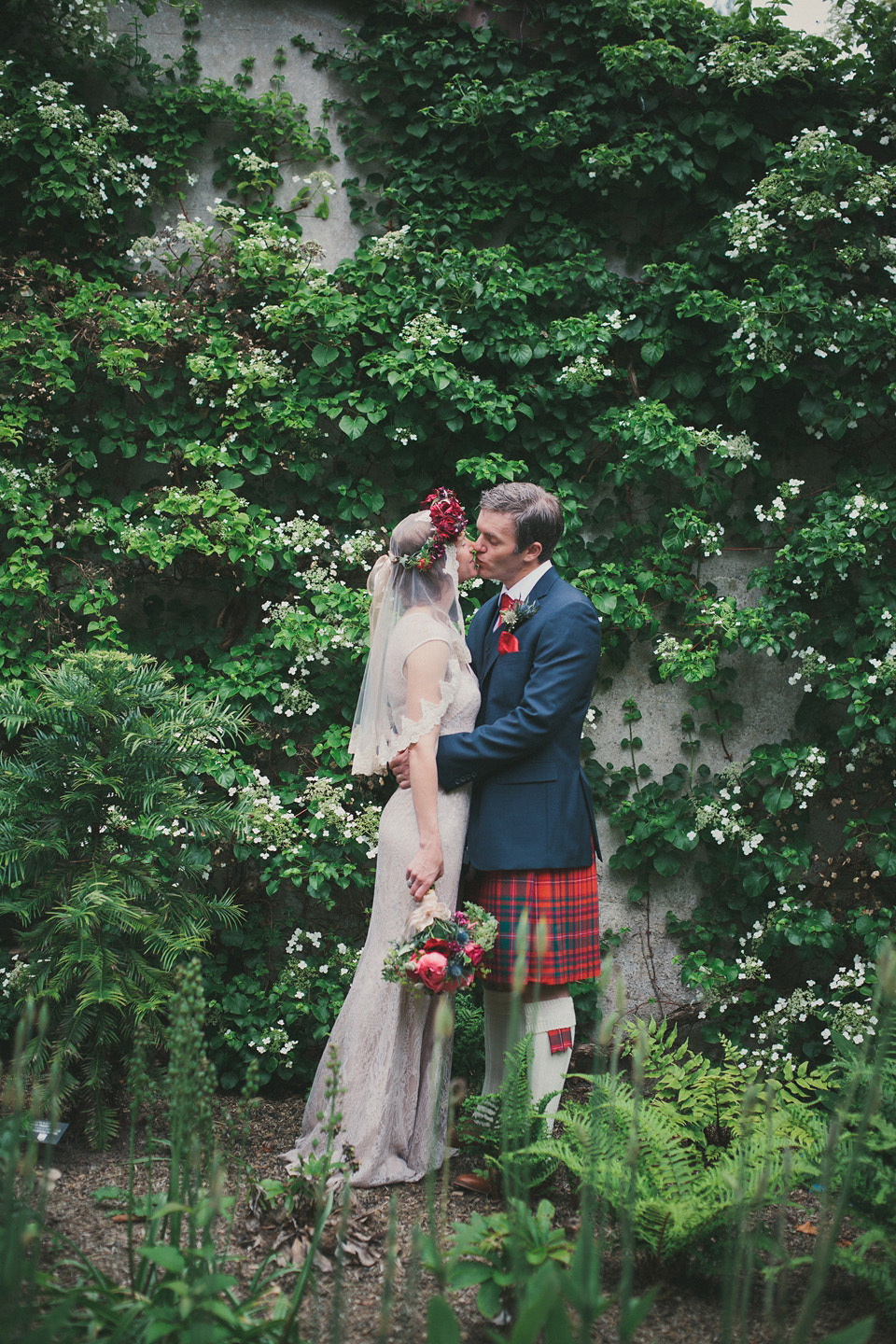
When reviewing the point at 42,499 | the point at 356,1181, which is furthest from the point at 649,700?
the point at 42,499

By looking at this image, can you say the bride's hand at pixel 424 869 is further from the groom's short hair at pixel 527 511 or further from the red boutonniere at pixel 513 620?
the groom's short hair at pixel 527 511

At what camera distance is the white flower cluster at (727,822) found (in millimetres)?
3881

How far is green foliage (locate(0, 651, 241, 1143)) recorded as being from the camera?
2916 mm

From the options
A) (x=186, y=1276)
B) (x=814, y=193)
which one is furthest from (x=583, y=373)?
(x=186, y=1276)

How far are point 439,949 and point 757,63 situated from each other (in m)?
3.89

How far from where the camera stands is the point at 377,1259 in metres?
2.34

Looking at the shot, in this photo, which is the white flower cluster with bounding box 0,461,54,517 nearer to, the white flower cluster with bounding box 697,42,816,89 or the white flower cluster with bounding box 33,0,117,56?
the white flower cluster with bounding box 33,0,117,56

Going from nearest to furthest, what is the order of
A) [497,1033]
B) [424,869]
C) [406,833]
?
[424,869], [406,833], [497,1033]

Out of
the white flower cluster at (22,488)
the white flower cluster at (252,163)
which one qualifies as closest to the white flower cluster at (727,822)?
the white flower cluster at (22,488)

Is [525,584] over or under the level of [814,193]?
under

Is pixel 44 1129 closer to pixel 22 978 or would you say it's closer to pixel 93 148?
pixel 22 978

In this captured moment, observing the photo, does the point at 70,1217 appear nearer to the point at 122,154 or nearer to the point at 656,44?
the point at 122,154

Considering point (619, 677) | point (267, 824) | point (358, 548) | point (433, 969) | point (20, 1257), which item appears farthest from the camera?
point (619, 677)

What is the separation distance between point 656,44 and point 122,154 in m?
2.38
